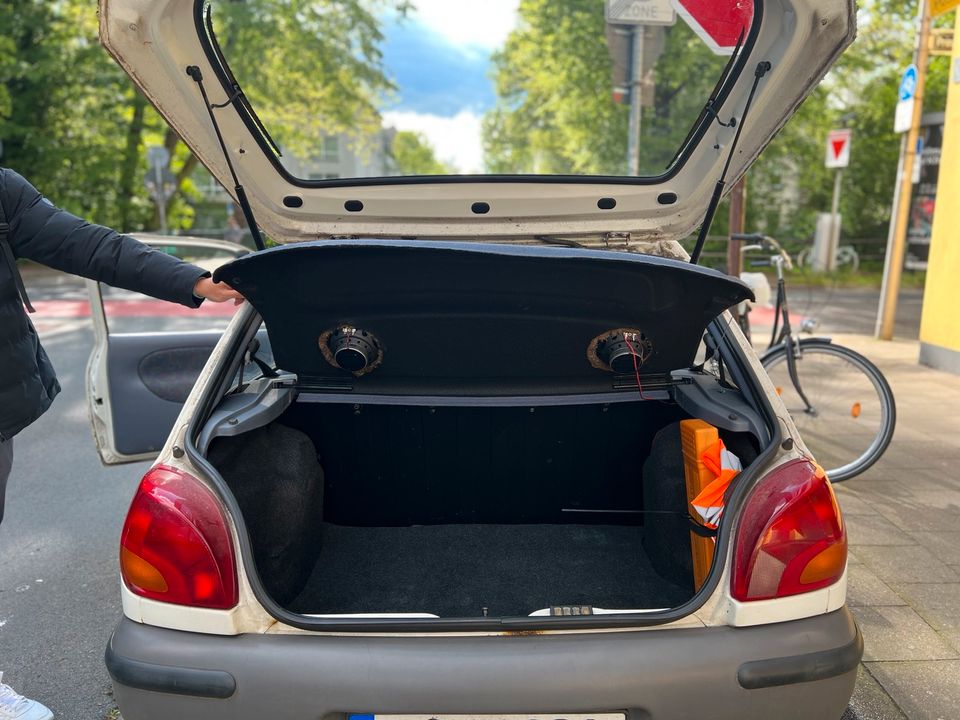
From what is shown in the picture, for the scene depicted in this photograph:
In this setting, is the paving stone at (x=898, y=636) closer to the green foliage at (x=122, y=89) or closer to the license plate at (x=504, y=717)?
the license plate at (x=504, y=717)

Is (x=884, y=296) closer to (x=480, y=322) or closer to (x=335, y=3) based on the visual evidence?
(x=480, y=322)

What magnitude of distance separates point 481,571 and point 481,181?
4.80 feet

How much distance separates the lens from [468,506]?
2.87 meters

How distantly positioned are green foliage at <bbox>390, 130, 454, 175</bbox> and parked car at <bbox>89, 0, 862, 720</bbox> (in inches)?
3262

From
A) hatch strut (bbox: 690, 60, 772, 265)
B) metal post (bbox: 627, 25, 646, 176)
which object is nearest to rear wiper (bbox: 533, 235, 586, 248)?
hatch strut (bbox: 690, 60, 772, 265)

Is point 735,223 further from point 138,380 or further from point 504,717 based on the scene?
point 504,717

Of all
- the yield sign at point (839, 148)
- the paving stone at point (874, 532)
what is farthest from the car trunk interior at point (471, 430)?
the yield sign at point (839, 148)

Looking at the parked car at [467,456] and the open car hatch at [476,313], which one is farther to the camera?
the open car hatch at [476,313]

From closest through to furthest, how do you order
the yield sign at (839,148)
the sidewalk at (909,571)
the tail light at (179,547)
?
the tail light at (179,547)
the sidewalk at (909,571)
the yield sign at (839,148)

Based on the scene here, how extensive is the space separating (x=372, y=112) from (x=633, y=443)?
23.6 meters

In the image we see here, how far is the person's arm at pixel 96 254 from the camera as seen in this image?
1.98 metres

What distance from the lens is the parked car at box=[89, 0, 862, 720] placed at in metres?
1.53

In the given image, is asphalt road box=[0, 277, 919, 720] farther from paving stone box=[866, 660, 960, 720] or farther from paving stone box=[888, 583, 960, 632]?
paving stone box=[888, 583, 960, 632]

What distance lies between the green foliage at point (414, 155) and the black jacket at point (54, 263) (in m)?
Result: 83.3
